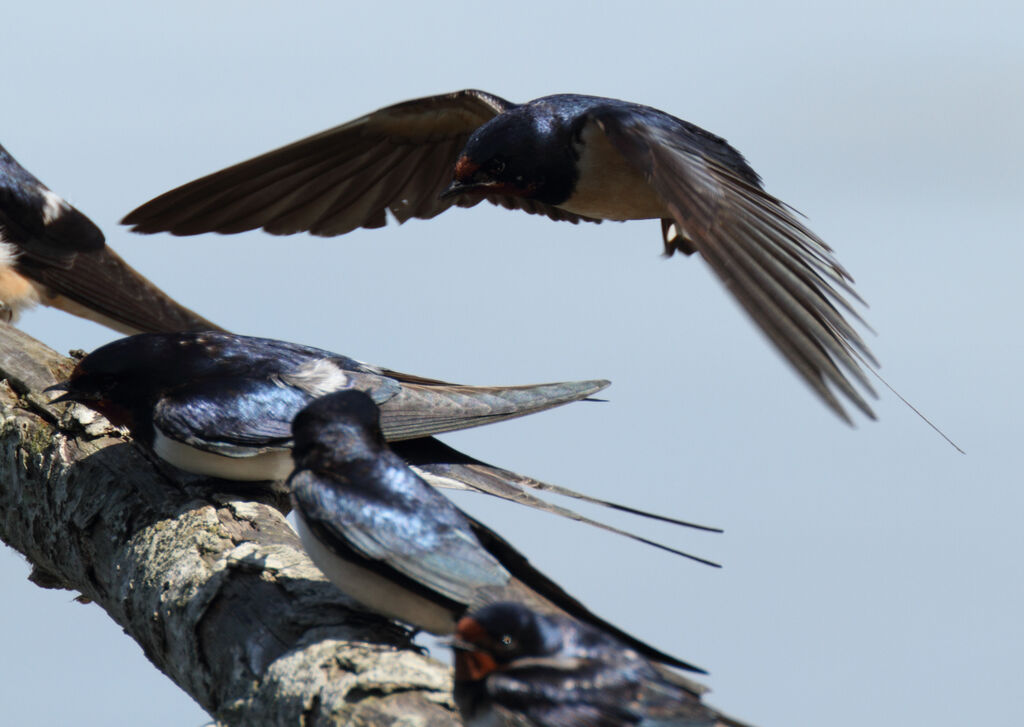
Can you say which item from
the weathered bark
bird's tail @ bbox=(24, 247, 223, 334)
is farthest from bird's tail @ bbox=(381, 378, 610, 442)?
bird's tail @ bbox=(24, 247, 223, 334)

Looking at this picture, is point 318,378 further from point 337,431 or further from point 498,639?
point 498,639

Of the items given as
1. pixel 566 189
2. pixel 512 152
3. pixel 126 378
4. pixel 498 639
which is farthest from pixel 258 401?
pixel 566 189

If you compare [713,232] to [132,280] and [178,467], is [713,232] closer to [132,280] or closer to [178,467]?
[178,467]

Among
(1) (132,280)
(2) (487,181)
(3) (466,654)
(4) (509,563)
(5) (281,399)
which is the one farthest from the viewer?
(1) (132,280)

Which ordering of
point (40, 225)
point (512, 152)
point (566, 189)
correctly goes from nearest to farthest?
point (512, 152)
point (566, 189)
point (40, 225)

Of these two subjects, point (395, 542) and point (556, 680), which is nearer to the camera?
point (556, 680)

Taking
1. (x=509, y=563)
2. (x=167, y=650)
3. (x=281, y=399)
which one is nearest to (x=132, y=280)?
(x=281, y=399)

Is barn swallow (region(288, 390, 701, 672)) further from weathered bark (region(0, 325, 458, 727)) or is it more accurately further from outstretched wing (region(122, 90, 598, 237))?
outstretched wing (region(122, 90, 598, 237))
